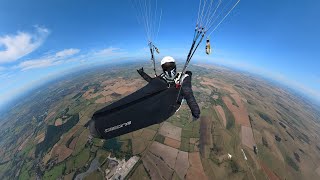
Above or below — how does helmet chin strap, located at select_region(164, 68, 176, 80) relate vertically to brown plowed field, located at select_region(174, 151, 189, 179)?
above

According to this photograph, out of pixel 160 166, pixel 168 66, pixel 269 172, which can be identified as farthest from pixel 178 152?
pixel 168 66

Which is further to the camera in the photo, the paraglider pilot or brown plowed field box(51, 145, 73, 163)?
brown plowed field box(51, 145, 73, 163)

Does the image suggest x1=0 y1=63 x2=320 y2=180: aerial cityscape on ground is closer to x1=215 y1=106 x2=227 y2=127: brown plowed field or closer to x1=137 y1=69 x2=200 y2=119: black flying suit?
A: x1=215 y1=106 x2=227 y2=127: brown plowed field

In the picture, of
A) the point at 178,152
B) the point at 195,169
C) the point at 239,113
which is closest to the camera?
the point at 195,169

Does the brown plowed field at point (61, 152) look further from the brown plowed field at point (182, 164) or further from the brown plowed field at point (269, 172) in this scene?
the brown plowed field at point (269, 172)

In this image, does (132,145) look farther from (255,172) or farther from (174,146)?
(255,172)

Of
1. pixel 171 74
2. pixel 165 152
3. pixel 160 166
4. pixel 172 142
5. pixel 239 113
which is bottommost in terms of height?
pixel 160 166

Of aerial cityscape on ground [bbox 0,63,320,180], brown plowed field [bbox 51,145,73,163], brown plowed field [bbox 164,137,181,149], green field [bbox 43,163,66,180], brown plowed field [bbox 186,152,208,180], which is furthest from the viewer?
brown plowed field [bbox 51,145,73,163]

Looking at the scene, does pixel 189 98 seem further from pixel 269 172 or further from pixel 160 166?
pixel 269 172

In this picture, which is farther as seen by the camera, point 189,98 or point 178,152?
point 178,152

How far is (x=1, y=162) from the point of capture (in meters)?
38.5

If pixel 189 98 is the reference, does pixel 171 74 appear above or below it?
above

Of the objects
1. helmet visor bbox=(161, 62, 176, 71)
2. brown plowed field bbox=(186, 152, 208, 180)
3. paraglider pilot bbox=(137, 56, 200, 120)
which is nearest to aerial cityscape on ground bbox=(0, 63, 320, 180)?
brown plowed field bbox=(186, 152, 208, 180)

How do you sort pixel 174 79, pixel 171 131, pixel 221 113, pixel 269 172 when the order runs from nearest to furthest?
pixel 174 79 → pixel 269 172 → pixel 171 131 → pixel 221 113
